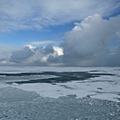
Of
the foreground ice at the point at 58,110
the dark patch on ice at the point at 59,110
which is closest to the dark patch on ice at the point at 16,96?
the foreground ice at the point at 58,110

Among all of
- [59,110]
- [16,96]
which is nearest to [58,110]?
Answer: [59,110]

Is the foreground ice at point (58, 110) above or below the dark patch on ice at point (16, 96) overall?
below

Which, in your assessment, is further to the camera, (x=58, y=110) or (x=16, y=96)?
(x=16, y=96)

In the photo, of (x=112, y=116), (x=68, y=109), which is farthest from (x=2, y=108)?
(x=112, y=116)

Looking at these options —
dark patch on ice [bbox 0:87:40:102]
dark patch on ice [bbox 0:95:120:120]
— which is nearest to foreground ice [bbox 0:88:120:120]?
dark patch on ice [bbox 0:95:120:120]

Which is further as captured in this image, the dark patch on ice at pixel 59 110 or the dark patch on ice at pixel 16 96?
the dark patch on ice at pixel 16 96

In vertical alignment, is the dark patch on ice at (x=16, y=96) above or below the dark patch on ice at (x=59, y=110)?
above

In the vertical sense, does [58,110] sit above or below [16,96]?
below

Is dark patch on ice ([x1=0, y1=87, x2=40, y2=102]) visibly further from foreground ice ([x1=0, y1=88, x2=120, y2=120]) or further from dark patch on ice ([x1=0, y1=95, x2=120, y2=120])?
dark patch on ice ([x1=0, y1=95, x2=120, y2=120])

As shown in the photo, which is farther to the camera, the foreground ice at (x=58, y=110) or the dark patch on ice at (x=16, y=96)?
the dark patch on ice at (x=16, y=96)

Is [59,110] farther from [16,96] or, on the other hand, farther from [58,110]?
[16,96]

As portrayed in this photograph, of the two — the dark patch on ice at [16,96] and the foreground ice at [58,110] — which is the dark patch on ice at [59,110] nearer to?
the foreground ice at [58,110]

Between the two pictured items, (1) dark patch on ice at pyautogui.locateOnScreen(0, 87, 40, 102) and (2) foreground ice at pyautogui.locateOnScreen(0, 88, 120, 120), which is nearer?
(2) foreground ice at pyautogui.locateOnScreen(0, 88, 120, 120)

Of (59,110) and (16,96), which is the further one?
(16,96)
